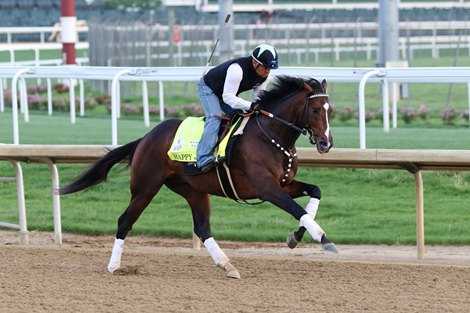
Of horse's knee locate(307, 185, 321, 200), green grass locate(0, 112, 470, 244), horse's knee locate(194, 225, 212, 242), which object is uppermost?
horse's knee locate(307, 185, 321, 200)

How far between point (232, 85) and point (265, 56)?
0.32m

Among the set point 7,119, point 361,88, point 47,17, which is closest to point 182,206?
point 361,88

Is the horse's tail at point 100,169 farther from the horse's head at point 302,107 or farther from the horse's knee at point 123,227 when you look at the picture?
the horse's head at point 302,107

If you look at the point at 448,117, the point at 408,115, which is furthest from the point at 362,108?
the point at 408,115

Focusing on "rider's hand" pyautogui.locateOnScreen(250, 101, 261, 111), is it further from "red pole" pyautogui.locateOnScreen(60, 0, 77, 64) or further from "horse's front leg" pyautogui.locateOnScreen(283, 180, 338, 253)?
"red pole" pyautogui.locateOnScreen(60, 0, 77, 64)


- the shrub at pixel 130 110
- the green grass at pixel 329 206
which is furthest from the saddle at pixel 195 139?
the shrub at pixel 130 110

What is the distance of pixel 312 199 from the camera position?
25.6 ft

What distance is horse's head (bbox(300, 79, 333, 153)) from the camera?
7.56 metres

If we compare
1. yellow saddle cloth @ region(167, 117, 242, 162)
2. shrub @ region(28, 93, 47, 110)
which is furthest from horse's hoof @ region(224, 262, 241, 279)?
shrub @ region(28, 93, 47, 110)

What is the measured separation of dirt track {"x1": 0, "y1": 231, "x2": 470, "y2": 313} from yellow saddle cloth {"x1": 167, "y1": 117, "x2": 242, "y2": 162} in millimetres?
775

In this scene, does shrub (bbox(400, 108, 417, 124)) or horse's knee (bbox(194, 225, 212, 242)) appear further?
shrub (bbox(400, 108, 417, 124))

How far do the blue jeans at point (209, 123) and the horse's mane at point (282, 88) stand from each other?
29 centimetres

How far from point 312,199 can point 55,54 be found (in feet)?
87.3

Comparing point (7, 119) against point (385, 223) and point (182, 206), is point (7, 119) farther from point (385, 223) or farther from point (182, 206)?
point (385, 223)
